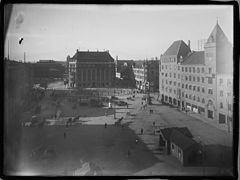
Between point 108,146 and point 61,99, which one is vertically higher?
point 61,99

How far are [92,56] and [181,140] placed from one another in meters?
0.75

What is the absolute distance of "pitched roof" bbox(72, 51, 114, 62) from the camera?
Result: 1.76 metres

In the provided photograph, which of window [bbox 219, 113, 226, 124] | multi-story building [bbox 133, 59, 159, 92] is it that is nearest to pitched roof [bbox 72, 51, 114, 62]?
multi-story building [bbox 133, 59, 159, 92]

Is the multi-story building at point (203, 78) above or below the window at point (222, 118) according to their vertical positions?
above

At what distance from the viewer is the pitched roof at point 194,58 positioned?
1.79 m

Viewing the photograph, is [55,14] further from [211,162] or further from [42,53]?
[211,162]

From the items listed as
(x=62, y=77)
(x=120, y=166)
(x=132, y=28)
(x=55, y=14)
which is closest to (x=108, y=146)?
(x=120, y=166)

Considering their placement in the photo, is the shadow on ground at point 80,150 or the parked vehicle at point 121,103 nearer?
the shadow on ground at point 80,150

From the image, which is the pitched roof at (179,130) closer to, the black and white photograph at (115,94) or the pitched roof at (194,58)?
the black and white photograph at (115,94)

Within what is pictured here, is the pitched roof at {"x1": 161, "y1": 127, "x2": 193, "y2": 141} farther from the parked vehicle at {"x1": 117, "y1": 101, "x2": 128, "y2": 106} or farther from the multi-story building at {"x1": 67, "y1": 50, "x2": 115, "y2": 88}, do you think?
the multi-story building at {"x1": 67, "y1": 50, "x2": 115, "y2": 88}

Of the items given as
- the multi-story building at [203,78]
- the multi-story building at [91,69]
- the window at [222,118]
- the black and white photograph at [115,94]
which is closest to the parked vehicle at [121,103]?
the black and white photograph at [115,94]

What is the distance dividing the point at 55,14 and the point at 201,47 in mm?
912

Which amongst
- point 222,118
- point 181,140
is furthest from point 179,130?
point 222,118

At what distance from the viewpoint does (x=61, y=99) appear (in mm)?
1764
